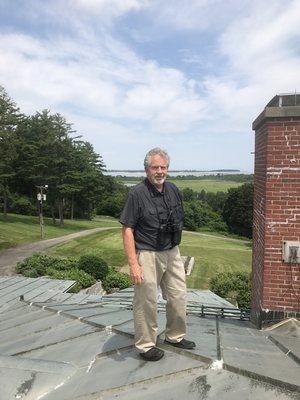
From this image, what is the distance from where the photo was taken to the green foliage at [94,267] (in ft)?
79.0

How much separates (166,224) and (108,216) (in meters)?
75.6

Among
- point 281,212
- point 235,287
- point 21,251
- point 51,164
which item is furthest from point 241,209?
point 281,212

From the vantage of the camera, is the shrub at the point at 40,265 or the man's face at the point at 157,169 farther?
the shrub at the point at 40,265

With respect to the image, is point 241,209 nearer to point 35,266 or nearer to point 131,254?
point 35,266

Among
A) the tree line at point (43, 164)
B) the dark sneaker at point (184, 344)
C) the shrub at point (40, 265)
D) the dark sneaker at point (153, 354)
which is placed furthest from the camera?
the tree line at point (43, 164)

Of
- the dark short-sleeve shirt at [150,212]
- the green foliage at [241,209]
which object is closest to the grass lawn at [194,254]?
the dark short-sleeve shirt at [150,212]

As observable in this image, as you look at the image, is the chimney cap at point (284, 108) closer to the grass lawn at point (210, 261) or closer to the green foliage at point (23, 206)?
the grass lawn at point (210, 261)

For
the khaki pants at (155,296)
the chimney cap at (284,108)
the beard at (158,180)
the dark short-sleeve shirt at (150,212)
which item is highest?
the chimney cap at (284,108)

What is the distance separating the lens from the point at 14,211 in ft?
199

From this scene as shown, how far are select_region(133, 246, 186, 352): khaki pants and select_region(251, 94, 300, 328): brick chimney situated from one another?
189 cm

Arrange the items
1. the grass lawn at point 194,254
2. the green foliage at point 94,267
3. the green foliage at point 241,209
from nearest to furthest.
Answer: the green foliage at point 94,267
the grass lawn at point 194,254
the green foliage at point 241,209

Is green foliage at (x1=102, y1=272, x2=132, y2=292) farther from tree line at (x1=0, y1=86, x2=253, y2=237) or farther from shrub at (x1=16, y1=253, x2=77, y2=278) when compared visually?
tree line at (x1=0, y1=86, x2=253, y2=237)

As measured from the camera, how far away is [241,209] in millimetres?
71062

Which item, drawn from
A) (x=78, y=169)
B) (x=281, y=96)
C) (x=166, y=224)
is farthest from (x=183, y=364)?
(x=78, y=169)
